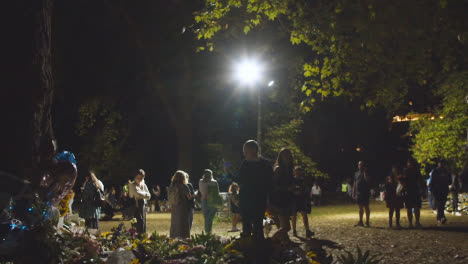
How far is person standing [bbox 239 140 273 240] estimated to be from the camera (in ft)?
26.1

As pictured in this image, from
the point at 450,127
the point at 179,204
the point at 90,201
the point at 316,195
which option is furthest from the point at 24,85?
the point at 316,195

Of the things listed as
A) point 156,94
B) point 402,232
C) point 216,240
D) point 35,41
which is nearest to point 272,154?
point 156,94

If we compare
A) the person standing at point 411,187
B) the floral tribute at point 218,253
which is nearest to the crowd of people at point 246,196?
the floral tribute at point 218,253

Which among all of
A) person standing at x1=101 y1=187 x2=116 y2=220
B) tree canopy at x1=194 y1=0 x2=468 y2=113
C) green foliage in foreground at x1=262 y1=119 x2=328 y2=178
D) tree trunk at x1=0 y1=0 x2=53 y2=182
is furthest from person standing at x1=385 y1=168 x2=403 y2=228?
tree trunk at x1=0 y1=0 x2=53 y2=182

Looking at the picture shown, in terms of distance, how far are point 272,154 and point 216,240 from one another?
19355 millimetres

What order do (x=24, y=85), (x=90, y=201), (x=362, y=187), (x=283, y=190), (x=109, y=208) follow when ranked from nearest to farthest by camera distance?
(x=24, y=85), (x=283, y=190), (x=90, y=201), (x=109, y=208), (x=362, y=187)

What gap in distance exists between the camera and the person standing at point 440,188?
53.4 feet

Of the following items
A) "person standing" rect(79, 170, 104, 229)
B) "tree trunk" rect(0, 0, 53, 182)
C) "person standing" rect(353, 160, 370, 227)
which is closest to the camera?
"tree trunk" rect(0, 0, 53, 182)

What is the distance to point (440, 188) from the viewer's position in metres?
16.4

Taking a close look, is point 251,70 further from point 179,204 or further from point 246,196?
point 246,196

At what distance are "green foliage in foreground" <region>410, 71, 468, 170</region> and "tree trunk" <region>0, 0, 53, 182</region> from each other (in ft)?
60.5

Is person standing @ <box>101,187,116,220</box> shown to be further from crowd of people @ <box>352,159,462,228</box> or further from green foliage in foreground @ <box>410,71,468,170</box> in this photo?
green foliage in foreground @ <box>410,71,468,170</box>

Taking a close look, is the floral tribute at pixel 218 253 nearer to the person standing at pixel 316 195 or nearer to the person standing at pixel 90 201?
the person standing at pixel 90 201

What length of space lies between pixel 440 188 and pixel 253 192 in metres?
10.7
